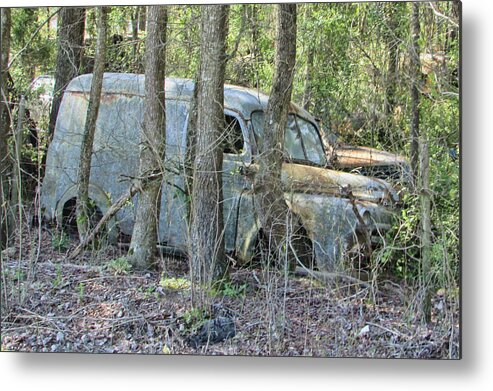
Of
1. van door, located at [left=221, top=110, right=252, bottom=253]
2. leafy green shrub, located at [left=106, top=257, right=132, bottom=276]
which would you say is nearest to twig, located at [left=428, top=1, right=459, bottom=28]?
van door, located at [left=221, top=110, right=252, bottom=253]

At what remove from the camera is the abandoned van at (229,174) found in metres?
4.51

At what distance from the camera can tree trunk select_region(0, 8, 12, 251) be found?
471cm

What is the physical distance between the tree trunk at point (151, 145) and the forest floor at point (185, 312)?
132 millimetres

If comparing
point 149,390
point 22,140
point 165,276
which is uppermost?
point 22,140

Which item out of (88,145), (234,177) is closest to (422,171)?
(234,177)

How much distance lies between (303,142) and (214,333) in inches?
47.8

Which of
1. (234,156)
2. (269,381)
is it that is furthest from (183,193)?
(269,381)

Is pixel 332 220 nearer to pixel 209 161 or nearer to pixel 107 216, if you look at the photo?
pixel 209 161

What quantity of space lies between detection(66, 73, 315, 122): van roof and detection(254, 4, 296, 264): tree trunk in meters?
0.08

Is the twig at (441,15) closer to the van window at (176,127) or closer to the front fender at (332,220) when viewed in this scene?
the front fender at (332,220)

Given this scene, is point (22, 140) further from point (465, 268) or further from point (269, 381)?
point (465, 268)

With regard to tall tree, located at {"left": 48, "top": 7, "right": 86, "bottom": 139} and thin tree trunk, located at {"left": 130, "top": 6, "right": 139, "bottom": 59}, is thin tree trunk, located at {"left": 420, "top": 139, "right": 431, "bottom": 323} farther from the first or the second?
tall tree, located at {"left": 48, "top": 7, "right": 86, "bottom": 139}

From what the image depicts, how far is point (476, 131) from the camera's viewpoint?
14.4 feet

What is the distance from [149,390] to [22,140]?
5.44ft
